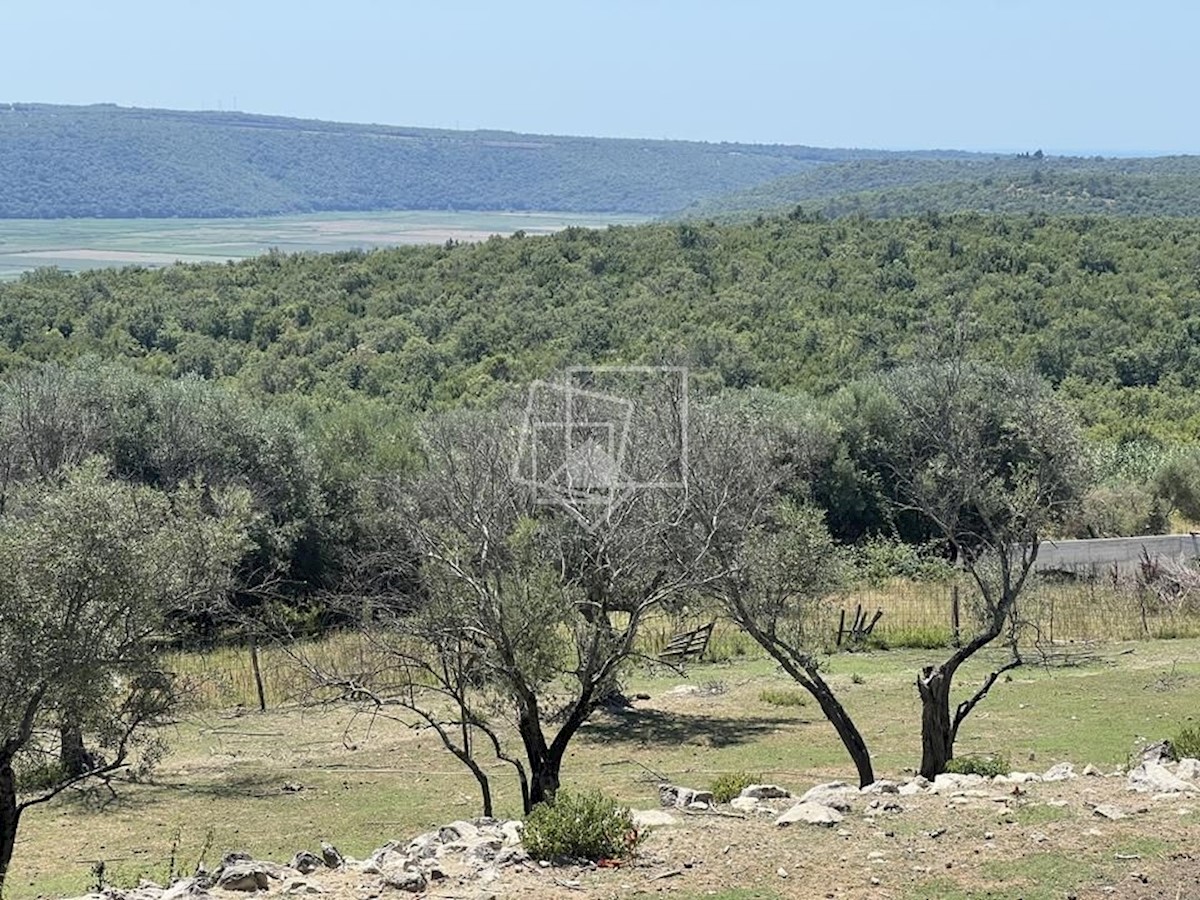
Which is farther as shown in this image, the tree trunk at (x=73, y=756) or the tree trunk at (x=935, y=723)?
the tree trunk at (x=73, y=756)

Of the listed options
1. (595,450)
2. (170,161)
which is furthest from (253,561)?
(170,161)

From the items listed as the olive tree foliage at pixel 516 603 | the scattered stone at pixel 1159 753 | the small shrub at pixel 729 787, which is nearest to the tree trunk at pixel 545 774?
the olive tree foliage at pixel 516 603

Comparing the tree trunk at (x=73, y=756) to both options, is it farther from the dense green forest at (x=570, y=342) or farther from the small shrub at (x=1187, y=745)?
the dense green forest at (x=570, y=342)

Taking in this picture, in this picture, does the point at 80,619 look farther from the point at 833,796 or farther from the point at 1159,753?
the point at 1159,753

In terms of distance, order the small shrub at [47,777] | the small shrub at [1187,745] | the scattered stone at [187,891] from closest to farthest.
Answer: the scattered stone at [187,891]
the small shrub at [1187,745]
the small shrub at [47,777]

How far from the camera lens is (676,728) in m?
20.8

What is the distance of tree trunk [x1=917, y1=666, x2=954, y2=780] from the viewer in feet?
47.4

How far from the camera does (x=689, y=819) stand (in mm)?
11234

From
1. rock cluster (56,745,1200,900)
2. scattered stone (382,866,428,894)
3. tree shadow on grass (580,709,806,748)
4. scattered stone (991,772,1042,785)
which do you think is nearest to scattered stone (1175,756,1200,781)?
rock cluster (56,745,1200,900)

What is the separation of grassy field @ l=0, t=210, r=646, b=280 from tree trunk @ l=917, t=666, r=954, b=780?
7159cm

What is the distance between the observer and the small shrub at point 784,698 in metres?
22.2

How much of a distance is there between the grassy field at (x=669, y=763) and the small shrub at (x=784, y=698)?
0.11 feet

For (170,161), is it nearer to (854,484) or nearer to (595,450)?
(854,484)

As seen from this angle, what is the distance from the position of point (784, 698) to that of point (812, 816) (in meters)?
11.3
